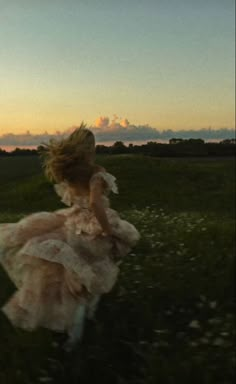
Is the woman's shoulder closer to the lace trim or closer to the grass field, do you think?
the lace trim

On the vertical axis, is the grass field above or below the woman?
below

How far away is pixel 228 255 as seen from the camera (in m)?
9.70

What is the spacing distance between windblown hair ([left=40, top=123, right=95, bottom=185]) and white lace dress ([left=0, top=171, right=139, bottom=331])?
20 cm

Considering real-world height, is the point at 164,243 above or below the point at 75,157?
below

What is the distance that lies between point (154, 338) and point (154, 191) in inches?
885

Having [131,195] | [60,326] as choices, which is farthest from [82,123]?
[131,195]

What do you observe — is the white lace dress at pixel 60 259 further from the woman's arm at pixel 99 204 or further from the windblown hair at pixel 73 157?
the windblown hair at pixel 73 157

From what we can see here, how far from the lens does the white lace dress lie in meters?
7.01

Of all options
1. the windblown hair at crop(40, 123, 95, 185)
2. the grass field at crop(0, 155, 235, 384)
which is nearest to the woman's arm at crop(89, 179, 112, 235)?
the windblown hair at crop(40, 123, 95, 185)

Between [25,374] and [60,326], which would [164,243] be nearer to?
[60,326]

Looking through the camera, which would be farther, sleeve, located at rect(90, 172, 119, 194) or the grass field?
sleeve, located at rect(90, 172, 119, 194)

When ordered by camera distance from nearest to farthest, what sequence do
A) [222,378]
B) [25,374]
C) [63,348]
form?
[222,378]
[25,374]
[63,348]

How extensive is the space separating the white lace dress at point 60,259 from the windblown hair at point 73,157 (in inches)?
7.8

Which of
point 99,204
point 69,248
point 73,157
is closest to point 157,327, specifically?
point 69,248
